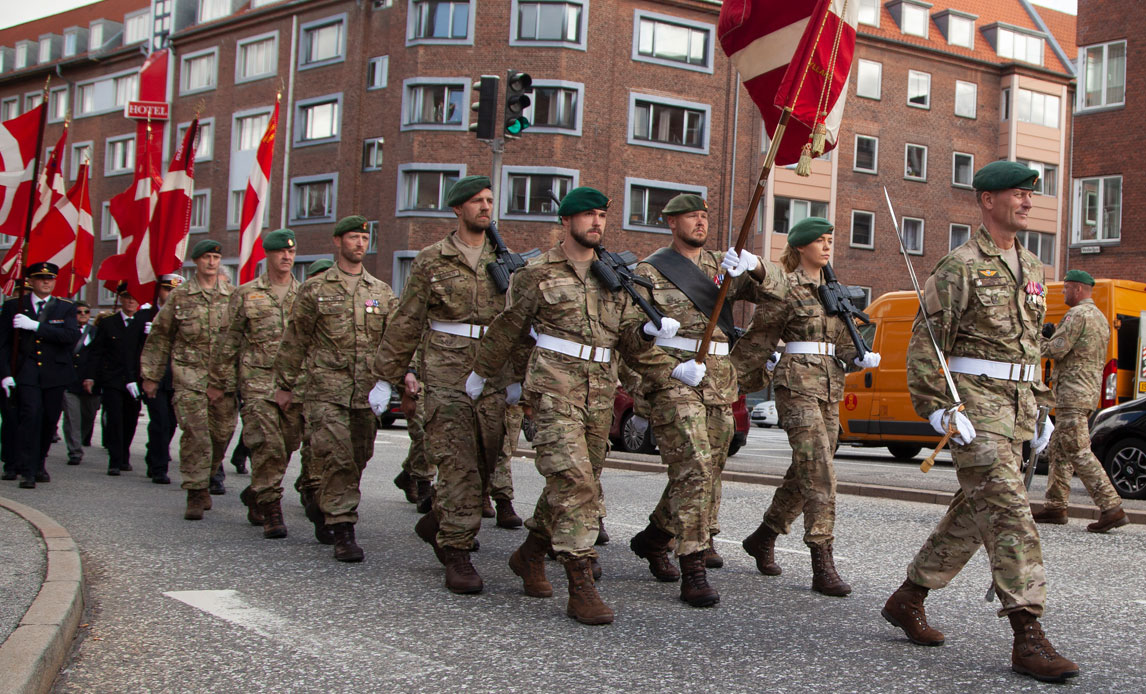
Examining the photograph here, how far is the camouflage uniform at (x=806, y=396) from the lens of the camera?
6676 mm

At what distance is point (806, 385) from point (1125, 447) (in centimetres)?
728

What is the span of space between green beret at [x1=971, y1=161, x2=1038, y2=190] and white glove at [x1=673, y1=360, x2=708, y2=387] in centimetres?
167

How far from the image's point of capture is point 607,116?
39.0 meters

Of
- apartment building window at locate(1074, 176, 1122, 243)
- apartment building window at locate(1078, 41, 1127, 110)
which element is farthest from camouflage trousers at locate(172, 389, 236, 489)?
apartment building window at locate(1078, 41, 1127, 110)

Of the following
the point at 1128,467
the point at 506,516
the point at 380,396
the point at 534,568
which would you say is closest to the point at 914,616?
the point at 534,568

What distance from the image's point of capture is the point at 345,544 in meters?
7.28

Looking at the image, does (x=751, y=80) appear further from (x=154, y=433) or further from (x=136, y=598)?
(x=154, y=433)

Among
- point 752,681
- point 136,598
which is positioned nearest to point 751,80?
point 752,681

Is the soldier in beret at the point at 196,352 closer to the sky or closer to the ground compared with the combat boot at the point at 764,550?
closer to the sky

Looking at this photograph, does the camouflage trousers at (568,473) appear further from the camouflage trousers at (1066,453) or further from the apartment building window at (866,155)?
the apartment building window at (866,155)

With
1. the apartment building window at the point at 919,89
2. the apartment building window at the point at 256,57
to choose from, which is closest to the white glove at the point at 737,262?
the apartment building window at the point at 919,89

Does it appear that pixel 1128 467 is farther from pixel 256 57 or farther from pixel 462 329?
pixel 256 57

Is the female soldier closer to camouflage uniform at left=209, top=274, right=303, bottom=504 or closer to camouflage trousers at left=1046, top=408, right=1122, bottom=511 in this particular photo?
camouflage uniform at left=209, top=274, right=303, bottom=504

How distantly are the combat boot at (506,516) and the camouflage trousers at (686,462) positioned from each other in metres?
A: 2.70
